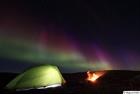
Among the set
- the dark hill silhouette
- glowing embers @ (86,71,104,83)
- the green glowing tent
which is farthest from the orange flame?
the green glowing tent

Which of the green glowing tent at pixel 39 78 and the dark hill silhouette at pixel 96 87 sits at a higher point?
the green glowing tent at pixel 39 78

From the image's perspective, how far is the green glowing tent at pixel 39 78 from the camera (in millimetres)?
7764

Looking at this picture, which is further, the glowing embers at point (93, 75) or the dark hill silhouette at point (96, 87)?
the glowing embers at point (93, 75)

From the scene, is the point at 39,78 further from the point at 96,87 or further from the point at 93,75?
the point at 96,87

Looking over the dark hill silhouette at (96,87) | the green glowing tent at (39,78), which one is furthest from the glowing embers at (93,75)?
the green glowing tent at (39,78)

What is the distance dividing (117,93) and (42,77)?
75.4 inches

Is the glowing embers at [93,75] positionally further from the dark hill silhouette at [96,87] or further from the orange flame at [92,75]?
the dark hill silhouette at [96,87]

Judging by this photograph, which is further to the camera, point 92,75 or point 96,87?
point 92,75

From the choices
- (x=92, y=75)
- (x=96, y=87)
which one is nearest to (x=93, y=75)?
(x=92, y=75)

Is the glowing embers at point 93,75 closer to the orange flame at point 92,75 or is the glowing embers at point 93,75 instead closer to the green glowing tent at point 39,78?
the orange flame at point 92,75

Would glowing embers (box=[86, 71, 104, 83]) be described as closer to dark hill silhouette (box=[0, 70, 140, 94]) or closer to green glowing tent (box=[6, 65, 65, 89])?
dark hill silhouette (box=[0, 70, 140, 94])

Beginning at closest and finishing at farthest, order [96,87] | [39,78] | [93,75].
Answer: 1. [96,87]
2. [39,78]
3. [93,75]

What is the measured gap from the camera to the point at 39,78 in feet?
26.1

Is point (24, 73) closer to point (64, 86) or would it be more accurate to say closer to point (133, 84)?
point (64, 86)
